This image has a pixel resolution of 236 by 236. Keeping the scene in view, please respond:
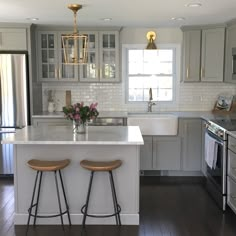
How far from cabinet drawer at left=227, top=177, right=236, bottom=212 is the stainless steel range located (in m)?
0.06

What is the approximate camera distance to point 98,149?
13.0 ft

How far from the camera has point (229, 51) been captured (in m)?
5.53

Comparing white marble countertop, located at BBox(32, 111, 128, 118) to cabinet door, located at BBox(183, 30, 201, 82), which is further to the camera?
cabinet door, located at BBox(183, 30, 201, 82)

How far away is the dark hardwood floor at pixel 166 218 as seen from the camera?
381 centimetres

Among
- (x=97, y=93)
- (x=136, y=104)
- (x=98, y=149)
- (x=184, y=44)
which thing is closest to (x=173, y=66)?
(x=184, y=44)

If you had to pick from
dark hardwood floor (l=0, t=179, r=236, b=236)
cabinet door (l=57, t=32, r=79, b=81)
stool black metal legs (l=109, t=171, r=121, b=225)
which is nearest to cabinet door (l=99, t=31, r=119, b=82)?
cabinet door (l=57, t=32, r=79, b=81)

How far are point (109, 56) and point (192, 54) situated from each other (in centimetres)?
131

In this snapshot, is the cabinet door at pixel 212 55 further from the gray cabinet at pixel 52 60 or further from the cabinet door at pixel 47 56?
the cabinet door at pixel 47 56

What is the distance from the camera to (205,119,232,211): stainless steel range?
4324mm

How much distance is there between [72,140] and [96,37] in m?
2.66

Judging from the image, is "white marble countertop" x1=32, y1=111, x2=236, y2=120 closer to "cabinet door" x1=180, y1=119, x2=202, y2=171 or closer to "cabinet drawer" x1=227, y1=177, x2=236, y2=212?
"cabinet door" x1=180, y1=119, x2=202, y2=171

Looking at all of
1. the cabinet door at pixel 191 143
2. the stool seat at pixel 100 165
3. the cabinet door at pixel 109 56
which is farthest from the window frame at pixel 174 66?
the stool seat at pixel 100 165

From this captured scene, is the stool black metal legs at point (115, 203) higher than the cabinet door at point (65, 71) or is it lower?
lower

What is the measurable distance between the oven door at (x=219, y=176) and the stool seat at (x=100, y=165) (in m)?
1.29
